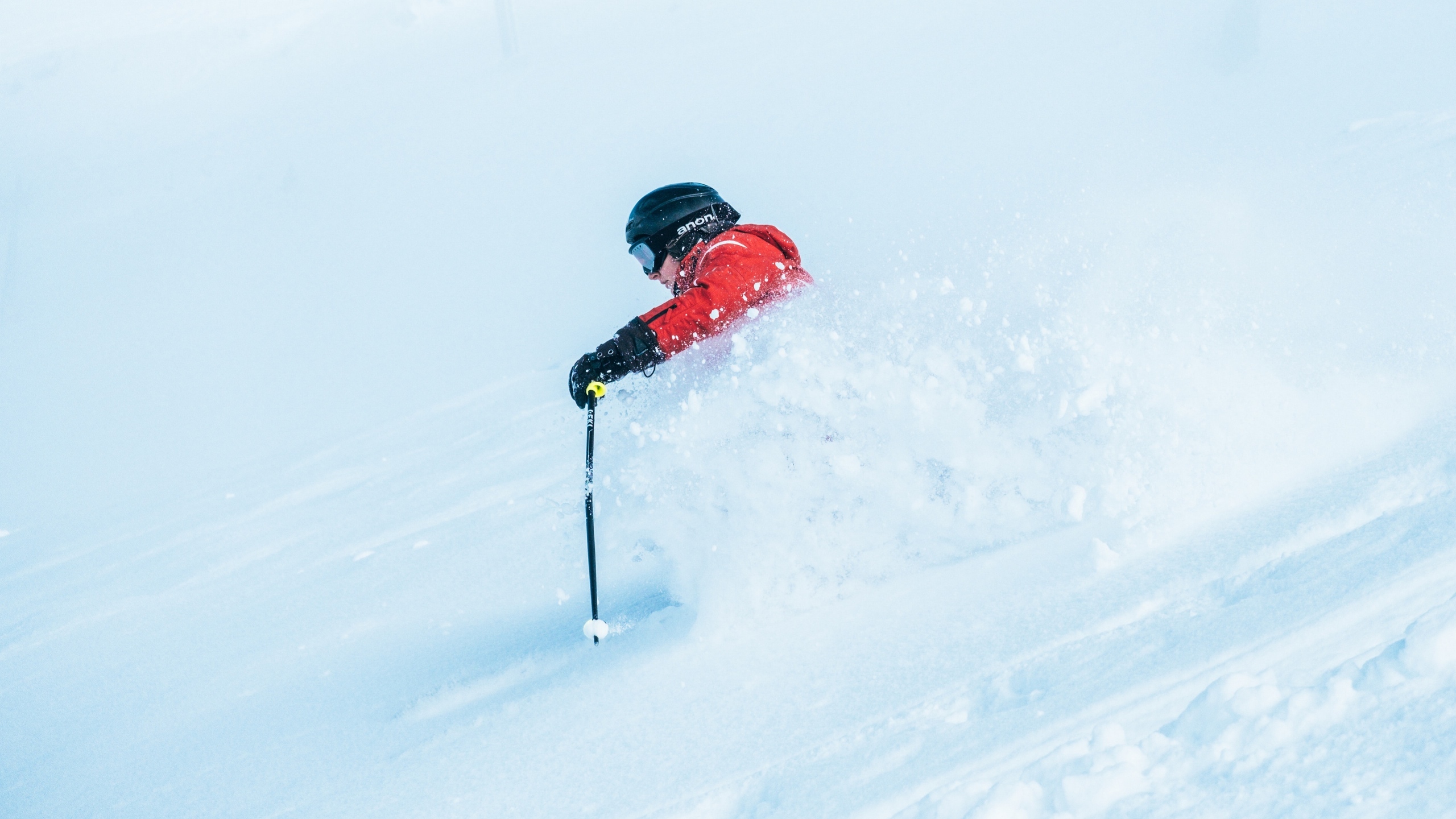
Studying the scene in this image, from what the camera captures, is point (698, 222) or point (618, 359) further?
point (698, 222)

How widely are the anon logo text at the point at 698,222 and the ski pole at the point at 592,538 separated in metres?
0.84

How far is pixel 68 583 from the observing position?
18.4ft

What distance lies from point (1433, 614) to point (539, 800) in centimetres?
196

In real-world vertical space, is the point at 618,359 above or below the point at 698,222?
below

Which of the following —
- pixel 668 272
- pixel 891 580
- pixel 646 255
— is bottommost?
pixel 891 580

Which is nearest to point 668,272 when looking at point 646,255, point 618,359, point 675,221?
point 646,255

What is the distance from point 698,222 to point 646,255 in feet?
0.93

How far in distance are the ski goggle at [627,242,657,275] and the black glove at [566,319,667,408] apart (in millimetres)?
579

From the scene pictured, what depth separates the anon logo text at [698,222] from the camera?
12.4 feet

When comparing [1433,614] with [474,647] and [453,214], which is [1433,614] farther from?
[453,214]

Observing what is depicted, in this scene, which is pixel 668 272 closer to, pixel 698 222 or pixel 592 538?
pixel 698 222

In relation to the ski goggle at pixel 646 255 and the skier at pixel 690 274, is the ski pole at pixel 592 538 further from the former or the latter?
the ski goggle at pixel 646 255

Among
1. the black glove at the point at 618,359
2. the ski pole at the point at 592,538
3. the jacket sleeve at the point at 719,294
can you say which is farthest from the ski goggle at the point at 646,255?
the ski pole at the point at 592,538

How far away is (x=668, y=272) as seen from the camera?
388 cm
